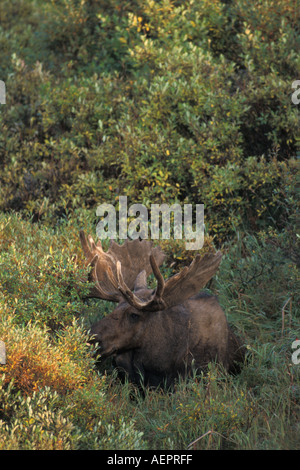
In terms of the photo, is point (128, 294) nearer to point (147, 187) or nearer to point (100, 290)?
point (100, 290)

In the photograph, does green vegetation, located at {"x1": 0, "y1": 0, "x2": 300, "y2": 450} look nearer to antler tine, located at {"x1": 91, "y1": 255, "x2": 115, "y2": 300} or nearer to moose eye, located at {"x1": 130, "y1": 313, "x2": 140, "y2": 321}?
antler tine, located at {"x1": 91, "y1": 255, "x2": 115, "y2": 300}

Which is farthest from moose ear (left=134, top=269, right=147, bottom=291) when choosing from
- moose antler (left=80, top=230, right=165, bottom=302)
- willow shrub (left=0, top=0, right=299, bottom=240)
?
willow shrub (left=0, top=0, right=299, bottom=240)

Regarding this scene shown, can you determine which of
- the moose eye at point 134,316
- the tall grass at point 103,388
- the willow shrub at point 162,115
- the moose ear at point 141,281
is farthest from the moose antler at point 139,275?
the willow shrub at point 162,115

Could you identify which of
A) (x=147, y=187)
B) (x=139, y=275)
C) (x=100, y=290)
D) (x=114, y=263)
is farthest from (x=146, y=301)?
(x=147, y=187)

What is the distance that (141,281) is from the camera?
6.21 m

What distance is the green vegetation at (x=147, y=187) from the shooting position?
488 centimetres

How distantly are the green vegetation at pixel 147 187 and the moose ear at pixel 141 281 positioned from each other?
52 cm

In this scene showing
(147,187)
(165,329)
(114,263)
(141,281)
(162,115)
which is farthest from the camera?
(162,115)

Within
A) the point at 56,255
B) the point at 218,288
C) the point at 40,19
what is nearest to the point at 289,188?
the point at 218,288

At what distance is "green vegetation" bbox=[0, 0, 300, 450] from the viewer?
488 centimetres

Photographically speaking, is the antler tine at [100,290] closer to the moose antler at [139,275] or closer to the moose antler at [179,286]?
the moose antler at [139,275]

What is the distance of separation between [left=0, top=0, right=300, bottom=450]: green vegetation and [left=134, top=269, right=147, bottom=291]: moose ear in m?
0.52

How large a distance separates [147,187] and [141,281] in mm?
2781
